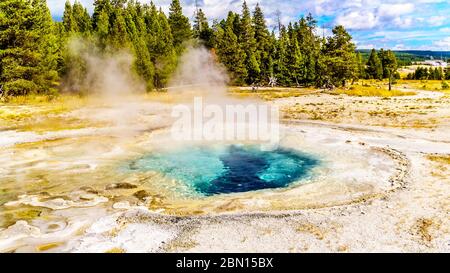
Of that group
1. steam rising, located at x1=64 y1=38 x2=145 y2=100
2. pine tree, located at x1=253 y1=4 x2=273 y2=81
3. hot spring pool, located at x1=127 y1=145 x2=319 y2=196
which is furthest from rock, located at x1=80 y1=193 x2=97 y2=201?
pine tree, located at x1=253 y1=4 x2=273 y2=81

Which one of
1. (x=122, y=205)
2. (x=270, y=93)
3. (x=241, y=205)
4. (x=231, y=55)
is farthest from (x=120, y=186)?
(x=231, y=55)

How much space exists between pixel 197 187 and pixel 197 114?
1543cm

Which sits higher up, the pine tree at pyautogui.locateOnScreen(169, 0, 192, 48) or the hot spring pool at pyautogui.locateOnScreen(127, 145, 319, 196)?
the pine tree at pyautogui.locateOnScreen(169, 0, 192, 48)

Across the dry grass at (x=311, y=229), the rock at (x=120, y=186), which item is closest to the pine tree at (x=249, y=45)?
the rock at (x=120, y=186)

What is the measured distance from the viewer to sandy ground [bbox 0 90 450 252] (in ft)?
27.4

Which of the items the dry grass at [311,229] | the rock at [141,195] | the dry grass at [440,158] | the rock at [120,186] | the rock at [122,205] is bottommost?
the dry grass at [311,229]

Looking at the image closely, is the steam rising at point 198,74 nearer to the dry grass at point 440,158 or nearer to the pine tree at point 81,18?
the pine tree at point 81,18

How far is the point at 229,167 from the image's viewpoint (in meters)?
15.3

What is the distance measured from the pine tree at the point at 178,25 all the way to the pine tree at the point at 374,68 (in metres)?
39.3

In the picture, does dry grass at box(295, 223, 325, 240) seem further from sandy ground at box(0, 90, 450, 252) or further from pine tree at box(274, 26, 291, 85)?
pine tree at box(274, 26, 291, 85)

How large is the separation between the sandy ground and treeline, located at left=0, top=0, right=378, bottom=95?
59.3 feet

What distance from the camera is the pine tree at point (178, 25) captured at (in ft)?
201

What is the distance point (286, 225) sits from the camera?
29.9 ft

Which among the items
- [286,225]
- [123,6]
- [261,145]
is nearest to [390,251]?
[286,225]
